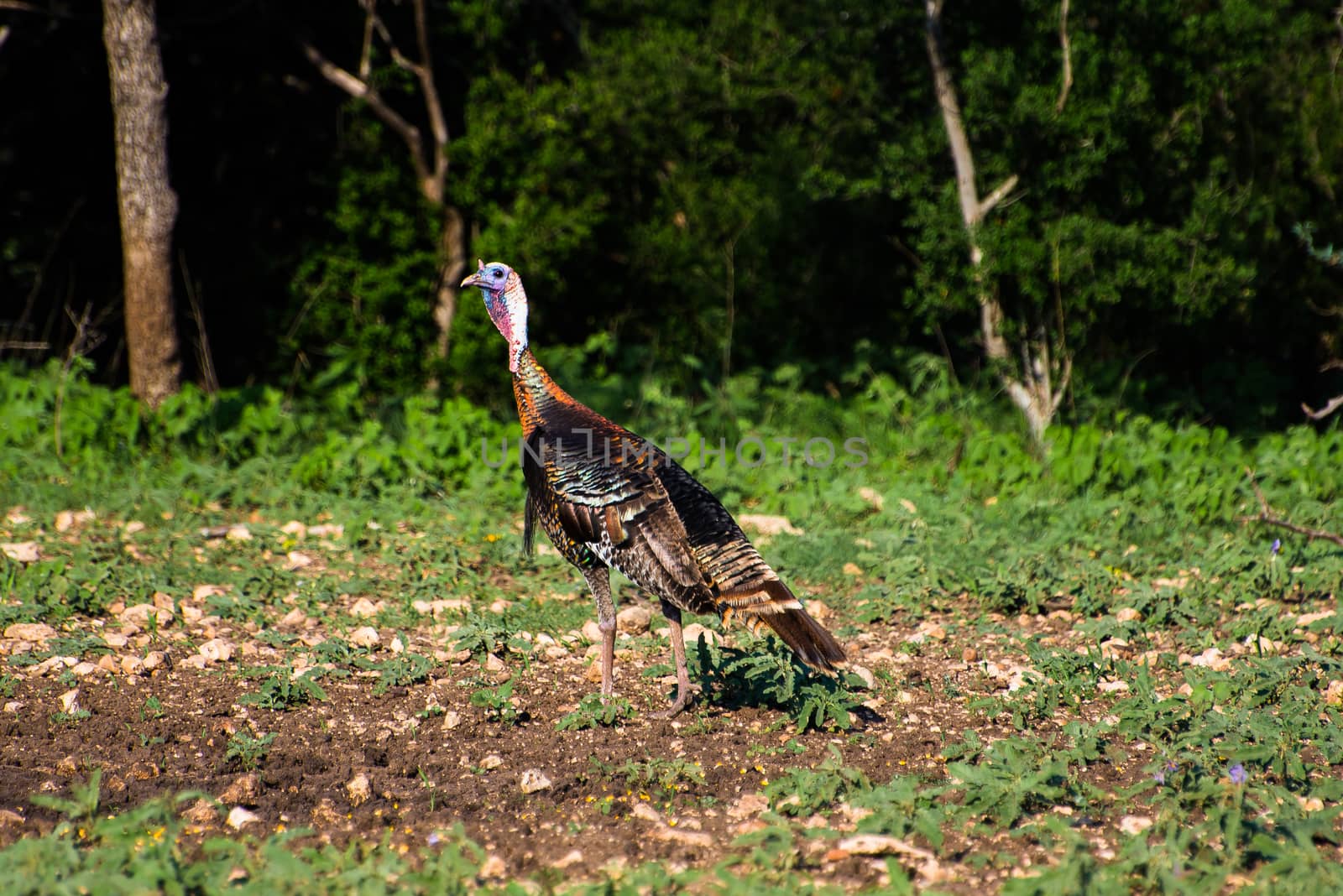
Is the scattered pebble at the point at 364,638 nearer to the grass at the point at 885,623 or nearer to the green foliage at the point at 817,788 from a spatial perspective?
the grass at the point at 885,623

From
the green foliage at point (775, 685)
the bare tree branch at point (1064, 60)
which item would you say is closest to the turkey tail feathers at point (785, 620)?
the green foliage at point (775, 685)

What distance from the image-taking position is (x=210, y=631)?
213 inches

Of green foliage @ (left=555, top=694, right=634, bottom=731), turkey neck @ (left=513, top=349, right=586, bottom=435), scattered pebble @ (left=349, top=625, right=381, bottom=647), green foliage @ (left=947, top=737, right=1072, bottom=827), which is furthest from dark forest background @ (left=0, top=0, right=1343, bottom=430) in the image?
green foliage @ (left=947, top=737, right=1072, bottom=827)

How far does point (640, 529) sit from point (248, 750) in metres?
1.63

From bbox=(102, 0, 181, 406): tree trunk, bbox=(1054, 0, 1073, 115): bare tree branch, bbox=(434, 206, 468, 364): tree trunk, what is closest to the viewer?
bbox=(1054, 0, 1073, 115): bare tree branch

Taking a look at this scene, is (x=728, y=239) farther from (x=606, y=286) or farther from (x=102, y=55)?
(x=102, y=55)

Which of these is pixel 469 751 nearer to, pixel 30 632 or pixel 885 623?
pixel 30 632

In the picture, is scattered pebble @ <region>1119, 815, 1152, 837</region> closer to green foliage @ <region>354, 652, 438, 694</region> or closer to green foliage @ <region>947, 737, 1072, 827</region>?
green foliage @ <region>947, 737, 1072, 827</region>

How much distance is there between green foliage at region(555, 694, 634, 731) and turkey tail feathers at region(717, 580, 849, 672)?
552mm

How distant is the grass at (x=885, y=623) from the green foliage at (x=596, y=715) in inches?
0.6

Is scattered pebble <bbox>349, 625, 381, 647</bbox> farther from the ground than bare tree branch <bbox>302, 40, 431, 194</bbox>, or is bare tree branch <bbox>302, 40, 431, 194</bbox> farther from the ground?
bare tree branch <bbox>302, 40, 431, 194</bbox>

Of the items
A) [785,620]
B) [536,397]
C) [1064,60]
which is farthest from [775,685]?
[1064,60]

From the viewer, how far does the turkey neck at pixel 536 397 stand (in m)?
5.21

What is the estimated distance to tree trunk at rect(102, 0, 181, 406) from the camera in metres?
8.94
